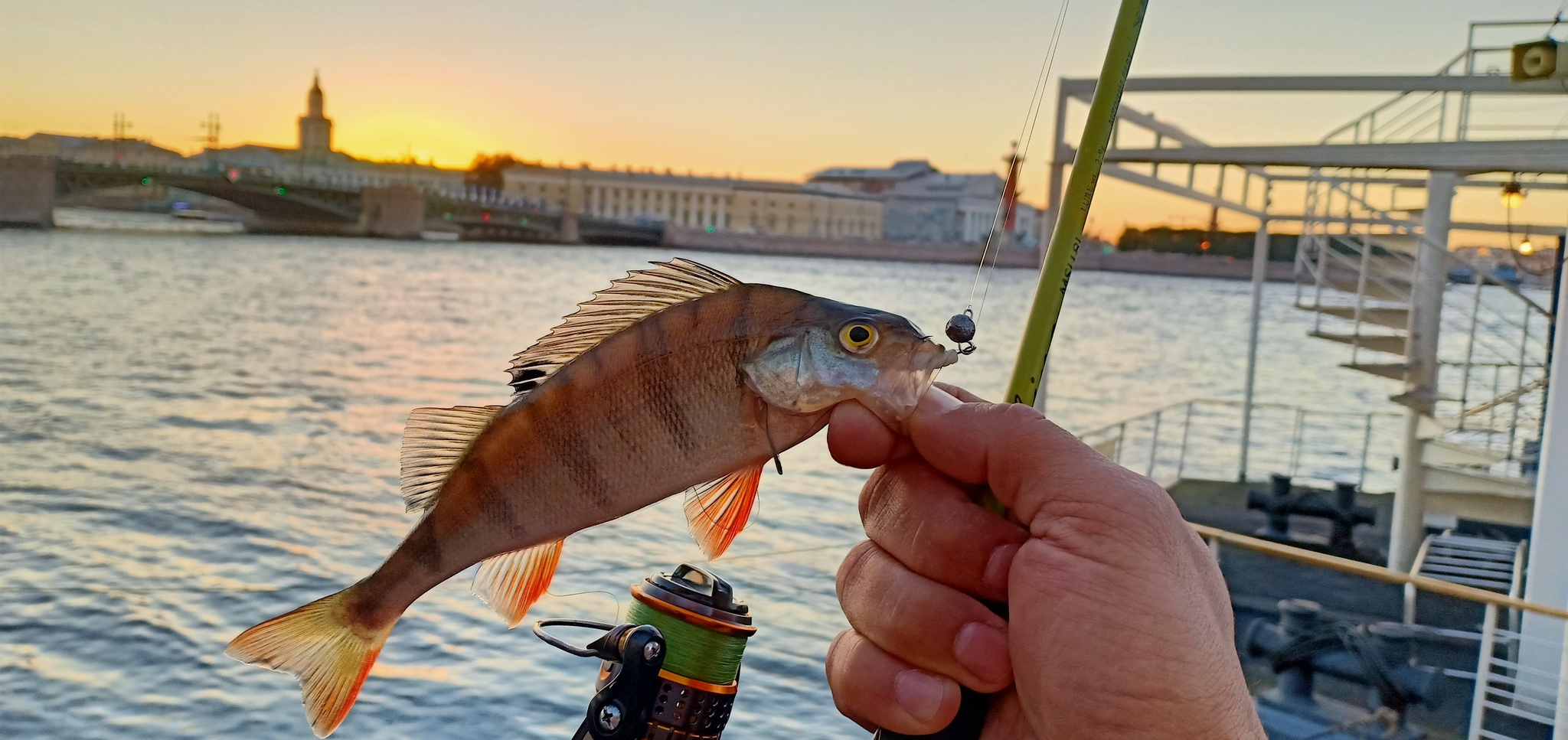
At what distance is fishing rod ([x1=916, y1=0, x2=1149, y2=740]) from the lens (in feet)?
5.89

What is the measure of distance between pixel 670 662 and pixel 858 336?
78 cm

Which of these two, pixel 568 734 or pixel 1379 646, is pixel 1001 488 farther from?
pixel 568 734

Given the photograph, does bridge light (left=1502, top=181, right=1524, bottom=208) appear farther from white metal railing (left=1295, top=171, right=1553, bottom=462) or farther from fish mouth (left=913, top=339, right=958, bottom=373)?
fish mouth (left=913, top=339, right=958, bottom=373)

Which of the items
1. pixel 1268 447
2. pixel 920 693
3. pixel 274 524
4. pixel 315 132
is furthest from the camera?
pixel 315 132

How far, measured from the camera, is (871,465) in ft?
6.16

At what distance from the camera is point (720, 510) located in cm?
175

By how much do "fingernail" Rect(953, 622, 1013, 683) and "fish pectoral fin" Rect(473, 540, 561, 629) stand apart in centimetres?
67

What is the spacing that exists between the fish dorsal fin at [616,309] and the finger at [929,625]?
0.67 m

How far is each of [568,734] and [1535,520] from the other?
23.1 feet

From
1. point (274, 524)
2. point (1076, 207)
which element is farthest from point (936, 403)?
point (274, 524)

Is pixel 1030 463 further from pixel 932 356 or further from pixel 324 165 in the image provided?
pixel 324 165

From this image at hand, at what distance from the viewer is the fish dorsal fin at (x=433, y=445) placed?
67.1 inches

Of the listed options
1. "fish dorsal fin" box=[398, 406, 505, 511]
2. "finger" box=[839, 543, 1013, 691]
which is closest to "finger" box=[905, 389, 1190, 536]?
"finger" box=[839, 543, 1013, 691]

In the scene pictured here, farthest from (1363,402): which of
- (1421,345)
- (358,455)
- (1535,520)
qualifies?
(1535,520)
